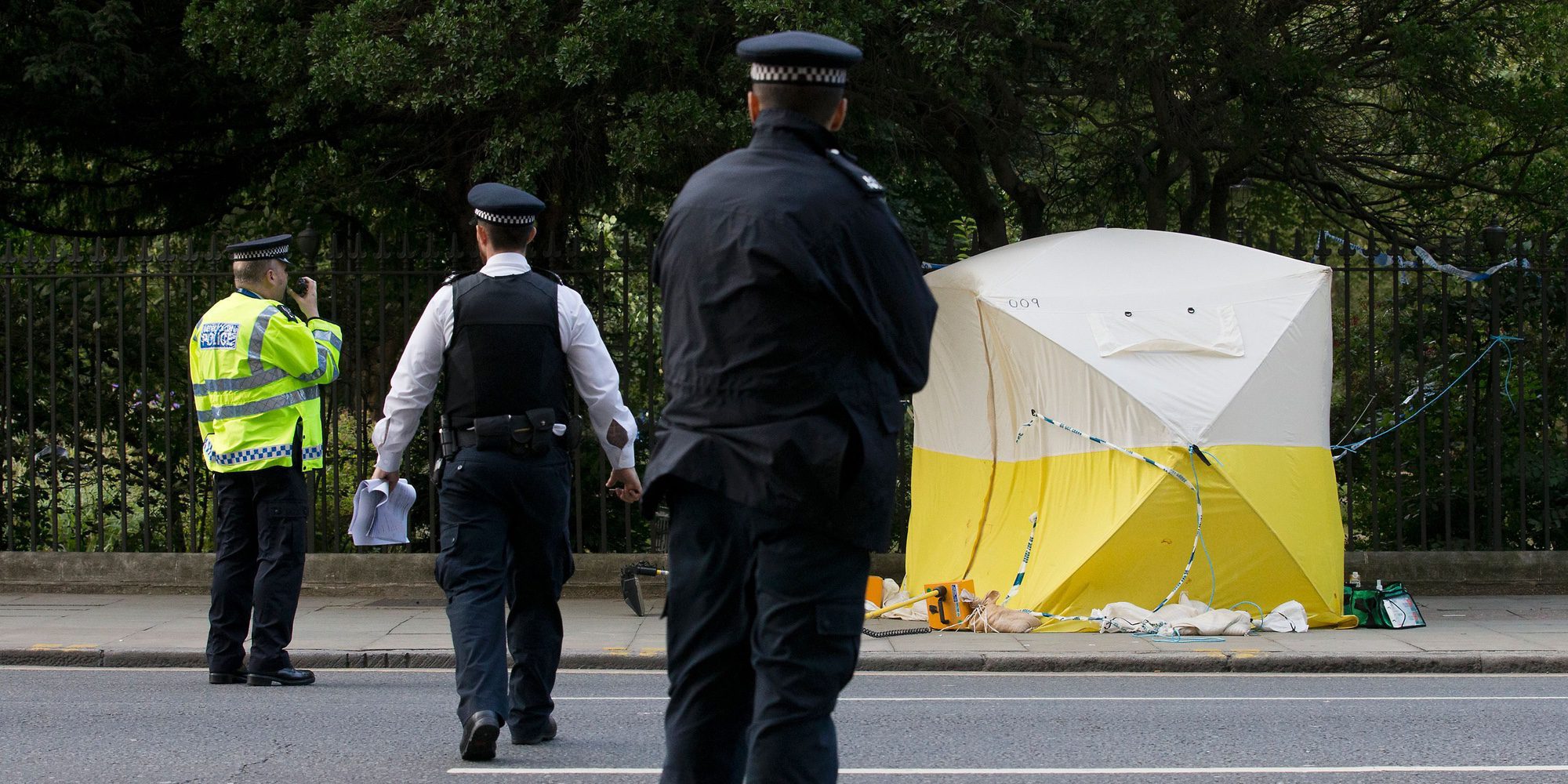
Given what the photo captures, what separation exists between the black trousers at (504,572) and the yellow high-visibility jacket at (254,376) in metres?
1.80

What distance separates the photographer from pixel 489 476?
209 inches

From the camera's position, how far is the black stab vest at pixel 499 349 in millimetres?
5363

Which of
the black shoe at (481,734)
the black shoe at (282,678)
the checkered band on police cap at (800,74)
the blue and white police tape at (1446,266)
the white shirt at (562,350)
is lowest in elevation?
the black shoe at (282,678)

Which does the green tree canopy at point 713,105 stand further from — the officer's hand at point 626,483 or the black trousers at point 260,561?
the officer's hand at point 626,483

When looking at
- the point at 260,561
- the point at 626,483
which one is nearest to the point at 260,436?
the point at 260,561

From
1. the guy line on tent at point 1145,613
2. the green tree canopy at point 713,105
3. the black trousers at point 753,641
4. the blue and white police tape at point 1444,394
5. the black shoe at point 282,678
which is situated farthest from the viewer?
the blue and white police tape at point 1444,394

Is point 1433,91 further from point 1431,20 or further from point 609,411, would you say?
point 609,411

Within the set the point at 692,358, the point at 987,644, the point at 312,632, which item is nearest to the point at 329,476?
the point at 312,632

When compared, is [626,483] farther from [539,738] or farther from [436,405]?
[436,405]

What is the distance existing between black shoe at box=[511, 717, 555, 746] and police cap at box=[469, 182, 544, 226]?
1758 mm

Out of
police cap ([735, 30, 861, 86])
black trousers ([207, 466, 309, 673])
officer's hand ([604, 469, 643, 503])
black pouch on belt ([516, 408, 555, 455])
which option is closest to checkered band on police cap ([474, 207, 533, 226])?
black pouch on belt ([516, 408, 555, 455])

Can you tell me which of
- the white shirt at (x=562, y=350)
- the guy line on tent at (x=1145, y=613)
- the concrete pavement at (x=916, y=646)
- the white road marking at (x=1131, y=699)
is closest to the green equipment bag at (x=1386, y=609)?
the concrete pavement at (x=916, y=646)

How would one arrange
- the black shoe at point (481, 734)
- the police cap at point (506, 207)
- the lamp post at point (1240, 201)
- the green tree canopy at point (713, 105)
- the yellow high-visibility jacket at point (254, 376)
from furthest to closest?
1. the lamp post at point (1240, 201)
2. the green tree canopy at point (713, 105)
3. the yellow high-visibility jacket at point (254, 376)
4. the police cap at point (506, 207)
5. the black shoe at point (481, 734)

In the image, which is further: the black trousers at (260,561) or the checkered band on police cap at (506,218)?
the black trousers at (260,561)
